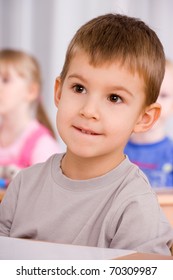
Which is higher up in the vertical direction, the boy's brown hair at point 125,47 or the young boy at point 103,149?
the boy's brown hair at point 125,47

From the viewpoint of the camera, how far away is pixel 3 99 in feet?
12.8

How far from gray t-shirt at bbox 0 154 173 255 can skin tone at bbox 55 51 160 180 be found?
1.9 inches

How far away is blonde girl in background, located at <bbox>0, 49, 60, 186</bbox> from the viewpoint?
12.0 feet

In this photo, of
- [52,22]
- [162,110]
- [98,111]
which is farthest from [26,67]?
[98,111]

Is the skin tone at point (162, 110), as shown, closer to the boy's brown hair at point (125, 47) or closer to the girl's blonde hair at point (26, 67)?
the girl's blonde hair at point (26, 67)

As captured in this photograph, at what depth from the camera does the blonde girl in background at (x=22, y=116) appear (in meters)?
3.64

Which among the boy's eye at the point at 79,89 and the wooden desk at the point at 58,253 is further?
the boy's eye at the point at 79,89

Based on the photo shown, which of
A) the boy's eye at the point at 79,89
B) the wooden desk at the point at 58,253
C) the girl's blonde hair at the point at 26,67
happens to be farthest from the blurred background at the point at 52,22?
the wooden desk at the point at 58,253

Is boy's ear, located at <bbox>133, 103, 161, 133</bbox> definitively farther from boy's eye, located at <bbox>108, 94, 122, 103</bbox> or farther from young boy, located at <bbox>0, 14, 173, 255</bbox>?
boy's eye, located at <bbox>108, 94, 122, 103</bbox>

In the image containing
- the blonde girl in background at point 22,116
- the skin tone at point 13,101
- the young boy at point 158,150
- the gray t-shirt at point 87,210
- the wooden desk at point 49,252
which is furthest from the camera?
the skin tone at point 13,101

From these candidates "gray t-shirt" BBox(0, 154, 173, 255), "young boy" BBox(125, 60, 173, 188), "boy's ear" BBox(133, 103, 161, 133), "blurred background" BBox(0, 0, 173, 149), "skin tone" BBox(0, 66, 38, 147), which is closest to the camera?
"gray t-shirt" BBox(0, 154, 173, 255)

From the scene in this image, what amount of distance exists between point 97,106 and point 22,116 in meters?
2.76

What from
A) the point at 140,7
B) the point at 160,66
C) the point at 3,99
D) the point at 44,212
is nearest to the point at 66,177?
the point at 44,212

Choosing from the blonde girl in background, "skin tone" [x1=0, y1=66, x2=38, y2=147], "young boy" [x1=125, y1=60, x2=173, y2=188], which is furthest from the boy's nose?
"skin tone" [x1=0, y1=66, x2=38, y2=147]
